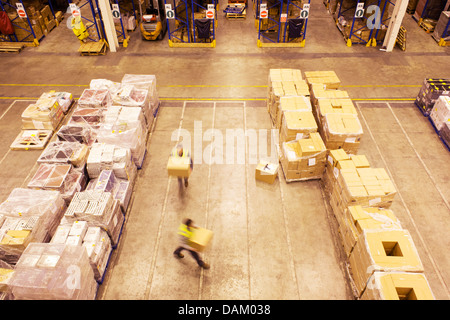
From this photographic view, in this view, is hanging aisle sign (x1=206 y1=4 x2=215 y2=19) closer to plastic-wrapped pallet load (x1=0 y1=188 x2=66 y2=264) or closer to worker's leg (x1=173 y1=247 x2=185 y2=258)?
plastic-wrapped pallet load (x1=0 y1=188 x2=66 y2=264)

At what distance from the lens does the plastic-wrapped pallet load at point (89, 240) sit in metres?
6.87

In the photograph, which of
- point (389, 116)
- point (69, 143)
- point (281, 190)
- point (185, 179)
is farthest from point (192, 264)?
point (389, 116)

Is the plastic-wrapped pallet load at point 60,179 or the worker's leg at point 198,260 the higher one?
the plastic-wrapped pallet load at point 60,179

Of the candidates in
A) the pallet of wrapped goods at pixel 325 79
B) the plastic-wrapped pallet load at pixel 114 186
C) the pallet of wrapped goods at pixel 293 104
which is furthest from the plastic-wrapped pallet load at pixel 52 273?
the pallet of wrapped goods at pixel 325 79

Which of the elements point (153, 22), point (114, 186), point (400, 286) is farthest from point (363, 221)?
point (153, 22)

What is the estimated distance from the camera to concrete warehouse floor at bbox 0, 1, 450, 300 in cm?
730

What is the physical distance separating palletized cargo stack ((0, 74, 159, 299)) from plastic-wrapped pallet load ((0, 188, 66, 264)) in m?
0.02

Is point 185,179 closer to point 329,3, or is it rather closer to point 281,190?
point 281,190

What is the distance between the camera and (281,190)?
918 centimetres

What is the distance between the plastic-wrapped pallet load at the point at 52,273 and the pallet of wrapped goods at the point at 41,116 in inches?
234

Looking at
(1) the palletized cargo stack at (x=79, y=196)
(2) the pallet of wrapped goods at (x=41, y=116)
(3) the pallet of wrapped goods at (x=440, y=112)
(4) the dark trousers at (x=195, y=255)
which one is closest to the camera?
(1) the palletized cargo stack at (x=79, y=196)

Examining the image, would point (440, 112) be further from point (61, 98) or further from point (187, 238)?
point (61, 98)

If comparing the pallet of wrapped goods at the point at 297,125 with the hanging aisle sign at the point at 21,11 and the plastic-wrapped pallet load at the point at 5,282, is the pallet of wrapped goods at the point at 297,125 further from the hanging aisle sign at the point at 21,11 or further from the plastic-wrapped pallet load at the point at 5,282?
the hanging aisle sign at the point at 21,11

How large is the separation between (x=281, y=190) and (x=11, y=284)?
261 inches
